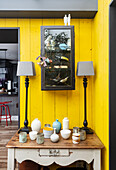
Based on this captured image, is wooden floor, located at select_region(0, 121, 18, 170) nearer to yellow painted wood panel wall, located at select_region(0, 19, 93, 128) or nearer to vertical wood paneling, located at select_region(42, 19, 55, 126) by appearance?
yellow painted wood panel wall, located at select_region(0, 19, 93, 128)

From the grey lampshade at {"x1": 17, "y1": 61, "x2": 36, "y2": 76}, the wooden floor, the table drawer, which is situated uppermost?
the grey lampshade at {"x1": 17, "y1": 61, "x2": 36, "y2": 76}

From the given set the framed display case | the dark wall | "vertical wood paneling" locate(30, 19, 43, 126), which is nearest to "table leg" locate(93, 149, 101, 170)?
the dark wall

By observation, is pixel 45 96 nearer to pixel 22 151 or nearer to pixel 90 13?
pixel 22 151

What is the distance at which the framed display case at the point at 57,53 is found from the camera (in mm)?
2102

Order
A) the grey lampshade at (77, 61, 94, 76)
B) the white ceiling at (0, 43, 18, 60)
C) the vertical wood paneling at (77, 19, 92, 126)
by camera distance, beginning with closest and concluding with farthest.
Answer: the grey lampshade at (77, 61, 94, 76) → the vertical wood paneling at (77, 19, 92, 126) → the white ceiling at (0, 43, 18, 60)

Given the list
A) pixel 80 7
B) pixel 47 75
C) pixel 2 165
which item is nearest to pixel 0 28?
pixel 47 75

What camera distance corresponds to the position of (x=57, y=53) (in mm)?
2111

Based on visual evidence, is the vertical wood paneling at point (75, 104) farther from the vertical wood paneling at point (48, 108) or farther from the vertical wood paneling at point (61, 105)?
the vertical wood paneling at point (48, 108)

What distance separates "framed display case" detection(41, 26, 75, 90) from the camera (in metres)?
2.10

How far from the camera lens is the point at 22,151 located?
1.70 meters

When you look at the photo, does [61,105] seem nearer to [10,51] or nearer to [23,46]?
[23,46]

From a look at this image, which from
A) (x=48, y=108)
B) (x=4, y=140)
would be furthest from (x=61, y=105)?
(x=4, y=140)

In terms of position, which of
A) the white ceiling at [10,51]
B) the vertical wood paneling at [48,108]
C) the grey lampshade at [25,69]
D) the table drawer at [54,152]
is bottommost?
the table drawer at [54,152]

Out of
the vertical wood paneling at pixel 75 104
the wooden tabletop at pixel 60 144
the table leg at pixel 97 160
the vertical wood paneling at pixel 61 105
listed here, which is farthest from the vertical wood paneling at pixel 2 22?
the table leg at pixel 97 160
